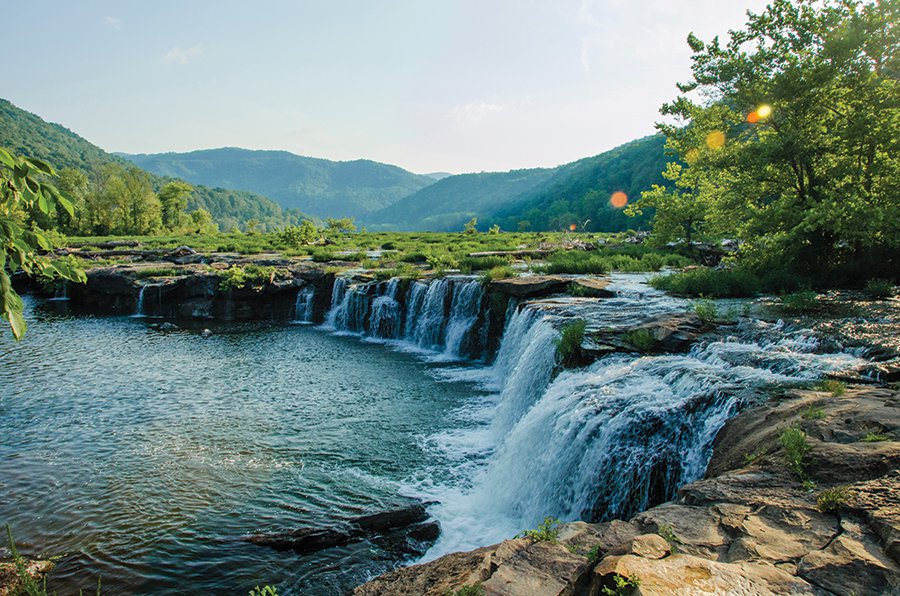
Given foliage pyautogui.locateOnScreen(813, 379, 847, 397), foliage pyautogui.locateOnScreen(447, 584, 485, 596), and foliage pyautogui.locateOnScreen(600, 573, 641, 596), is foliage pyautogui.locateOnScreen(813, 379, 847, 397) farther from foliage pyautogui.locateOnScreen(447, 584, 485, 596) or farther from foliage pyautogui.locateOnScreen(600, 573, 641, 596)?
foliage pyautogui.locateOnScreen(447, 584, 485, 596)

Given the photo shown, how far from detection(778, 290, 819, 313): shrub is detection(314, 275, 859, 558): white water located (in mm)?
1809

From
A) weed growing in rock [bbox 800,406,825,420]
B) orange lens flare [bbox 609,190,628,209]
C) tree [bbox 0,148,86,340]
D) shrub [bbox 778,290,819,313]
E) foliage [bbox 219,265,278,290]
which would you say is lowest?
weed growing in rock [bbox 800,406,825,420]

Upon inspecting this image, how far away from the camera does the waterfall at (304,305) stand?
30.0 metres

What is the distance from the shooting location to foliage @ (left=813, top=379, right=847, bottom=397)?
7.74 metres

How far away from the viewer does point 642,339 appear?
39.5 feet

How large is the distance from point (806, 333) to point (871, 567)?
8.71m

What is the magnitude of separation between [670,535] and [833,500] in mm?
1583

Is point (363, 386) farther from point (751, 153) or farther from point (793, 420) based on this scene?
point (751, 153)

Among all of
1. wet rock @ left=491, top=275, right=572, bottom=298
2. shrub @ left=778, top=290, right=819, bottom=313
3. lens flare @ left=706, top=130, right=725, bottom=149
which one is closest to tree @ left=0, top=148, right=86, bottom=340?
shrub @ left=778, top=290, right=819, bottom=313

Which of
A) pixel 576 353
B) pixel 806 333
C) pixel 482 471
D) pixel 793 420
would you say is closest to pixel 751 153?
pixel 806 333

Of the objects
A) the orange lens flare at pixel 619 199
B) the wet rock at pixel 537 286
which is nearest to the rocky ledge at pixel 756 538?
the wet rock at pixel 537 286

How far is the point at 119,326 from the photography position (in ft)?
89.9

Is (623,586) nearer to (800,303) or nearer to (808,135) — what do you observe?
(800,303)

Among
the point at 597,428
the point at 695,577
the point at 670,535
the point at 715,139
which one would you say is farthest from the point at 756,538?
the point at 715,139
